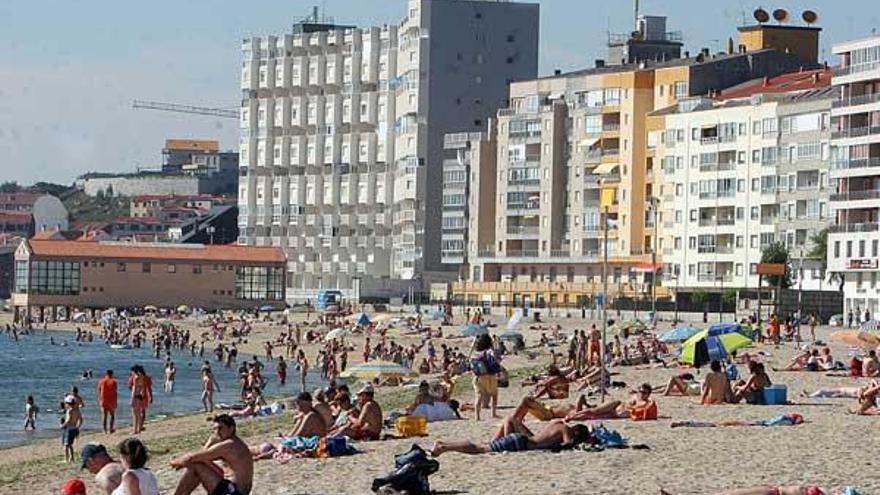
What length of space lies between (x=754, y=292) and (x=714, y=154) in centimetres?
799

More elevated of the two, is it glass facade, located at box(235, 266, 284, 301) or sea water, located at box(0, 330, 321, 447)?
glass facade, located at box(235, 266, 284, 301)

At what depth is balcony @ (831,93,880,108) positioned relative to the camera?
8282 centimetres

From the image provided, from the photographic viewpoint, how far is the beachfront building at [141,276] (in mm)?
127438

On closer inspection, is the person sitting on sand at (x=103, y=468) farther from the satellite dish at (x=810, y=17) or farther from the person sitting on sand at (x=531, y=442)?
the satellite dish at (x=810, y=17)

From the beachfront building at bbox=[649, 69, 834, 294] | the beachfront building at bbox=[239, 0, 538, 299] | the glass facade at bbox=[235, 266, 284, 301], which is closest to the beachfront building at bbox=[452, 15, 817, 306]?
the beachfront building at bbox=[649, 69, 834, 294]

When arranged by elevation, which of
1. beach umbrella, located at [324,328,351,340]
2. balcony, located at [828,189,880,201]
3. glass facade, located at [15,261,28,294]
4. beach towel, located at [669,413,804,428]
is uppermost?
balcony, located at [828,189,880,201]

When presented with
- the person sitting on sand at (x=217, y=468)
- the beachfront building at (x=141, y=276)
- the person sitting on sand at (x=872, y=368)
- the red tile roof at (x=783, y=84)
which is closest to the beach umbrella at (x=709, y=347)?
the person sitting on sand at (x=872, y=368)

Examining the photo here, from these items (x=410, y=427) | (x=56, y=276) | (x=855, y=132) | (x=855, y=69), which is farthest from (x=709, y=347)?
(x=56, y=276)

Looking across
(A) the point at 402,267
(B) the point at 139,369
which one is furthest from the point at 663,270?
(B) the point at 139,369

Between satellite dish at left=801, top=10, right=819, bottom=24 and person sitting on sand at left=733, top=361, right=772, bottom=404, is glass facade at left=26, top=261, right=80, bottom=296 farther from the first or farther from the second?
person sitting on sand at left=733, top=361, right=772, bottom=404

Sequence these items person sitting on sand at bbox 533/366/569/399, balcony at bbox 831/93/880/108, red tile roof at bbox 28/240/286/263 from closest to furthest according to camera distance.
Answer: person sitting on sand at bbox 533/366/569/399 < balcony at bbox 831/93/880/108 < red tile roof at bbox 28/240/286/263

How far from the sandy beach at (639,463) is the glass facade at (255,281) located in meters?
95.0

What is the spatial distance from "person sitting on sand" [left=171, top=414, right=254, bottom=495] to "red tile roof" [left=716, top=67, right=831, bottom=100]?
255 feet

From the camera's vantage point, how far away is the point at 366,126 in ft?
454
